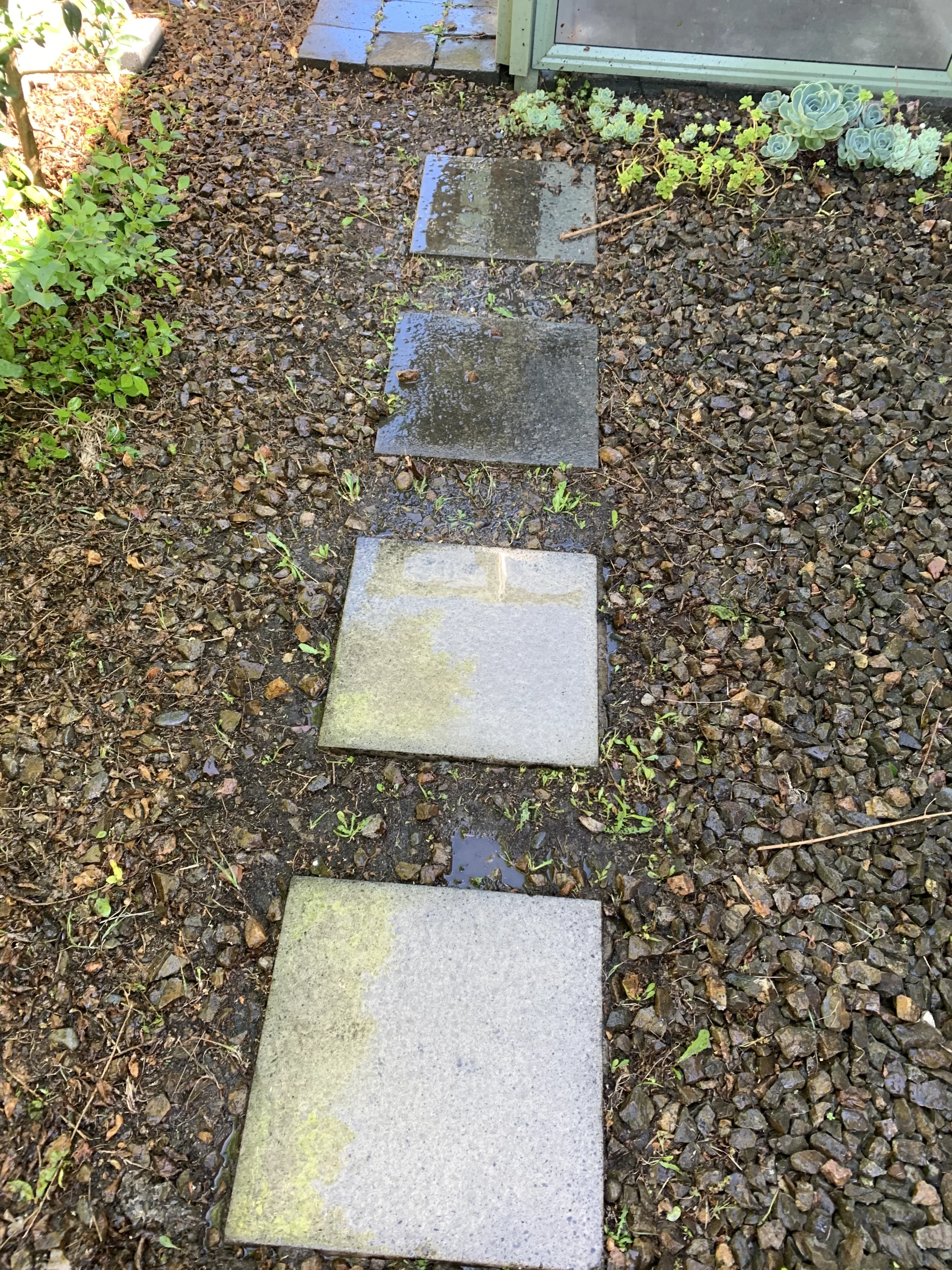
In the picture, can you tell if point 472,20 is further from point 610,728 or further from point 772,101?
point 610,728

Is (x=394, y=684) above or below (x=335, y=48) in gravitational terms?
below

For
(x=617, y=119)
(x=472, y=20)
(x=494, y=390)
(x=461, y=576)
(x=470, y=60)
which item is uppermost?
(x=472, y=20)

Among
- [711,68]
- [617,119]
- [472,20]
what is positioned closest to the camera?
[617,119]

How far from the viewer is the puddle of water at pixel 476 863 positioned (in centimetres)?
188

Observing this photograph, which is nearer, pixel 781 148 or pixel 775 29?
pixel 781 148

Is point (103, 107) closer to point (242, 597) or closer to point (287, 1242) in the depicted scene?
point (242, 597)

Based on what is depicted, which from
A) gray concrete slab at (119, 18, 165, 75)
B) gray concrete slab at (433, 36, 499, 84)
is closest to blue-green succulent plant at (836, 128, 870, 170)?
gray concrete slab at (433, 36, 499, 84)

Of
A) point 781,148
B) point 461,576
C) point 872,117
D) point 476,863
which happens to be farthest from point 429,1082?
point 872,117

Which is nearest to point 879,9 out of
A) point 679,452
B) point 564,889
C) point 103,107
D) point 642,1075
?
point 679,452

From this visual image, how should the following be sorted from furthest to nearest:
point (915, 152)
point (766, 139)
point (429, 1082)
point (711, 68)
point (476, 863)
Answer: point (711, 68), point (766, 139), point (915, 152), point (476, 863), point (429, 1082)

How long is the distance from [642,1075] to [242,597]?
155 centimetres

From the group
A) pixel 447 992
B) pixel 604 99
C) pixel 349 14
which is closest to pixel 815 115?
pixel 604 99

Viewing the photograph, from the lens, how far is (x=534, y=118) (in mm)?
3455

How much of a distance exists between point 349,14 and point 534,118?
1.28 m
